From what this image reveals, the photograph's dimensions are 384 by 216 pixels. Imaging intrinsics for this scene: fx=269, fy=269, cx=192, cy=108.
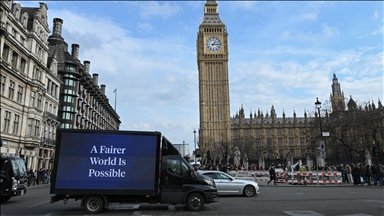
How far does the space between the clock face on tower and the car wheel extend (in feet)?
300

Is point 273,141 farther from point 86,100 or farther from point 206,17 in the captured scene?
point 86,100

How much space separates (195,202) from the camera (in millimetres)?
11008

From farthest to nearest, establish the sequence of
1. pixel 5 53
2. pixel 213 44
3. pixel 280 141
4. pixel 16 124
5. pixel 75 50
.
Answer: pixel 280 141
pixel 213 44
pixel 75 50
pixel 16 124
pixel 5 53

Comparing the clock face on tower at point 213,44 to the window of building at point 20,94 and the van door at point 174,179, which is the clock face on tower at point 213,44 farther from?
the van door at point 174,179

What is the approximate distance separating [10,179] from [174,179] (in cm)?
871

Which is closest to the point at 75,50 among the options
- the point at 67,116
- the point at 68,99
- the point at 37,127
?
the point at 68,99

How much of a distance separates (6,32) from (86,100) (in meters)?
28.9

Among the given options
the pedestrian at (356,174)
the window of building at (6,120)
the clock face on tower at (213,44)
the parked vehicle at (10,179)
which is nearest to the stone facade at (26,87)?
the window of building at (6,120)

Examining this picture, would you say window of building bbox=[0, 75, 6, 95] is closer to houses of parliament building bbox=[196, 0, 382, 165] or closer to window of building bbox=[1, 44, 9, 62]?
window of building bbox=[1, 44, 9, 62]

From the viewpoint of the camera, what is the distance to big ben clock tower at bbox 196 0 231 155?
323 feet

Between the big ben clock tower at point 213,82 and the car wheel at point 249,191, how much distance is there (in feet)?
262

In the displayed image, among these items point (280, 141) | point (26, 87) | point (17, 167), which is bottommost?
point (17, 167)

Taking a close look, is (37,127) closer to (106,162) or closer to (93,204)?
(93,204)

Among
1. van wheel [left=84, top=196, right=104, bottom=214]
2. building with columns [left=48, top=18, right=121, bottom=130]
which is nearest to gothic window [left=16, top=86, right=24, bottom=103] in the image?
building with columns [left=48, top=18, right=121, bottom=130]
